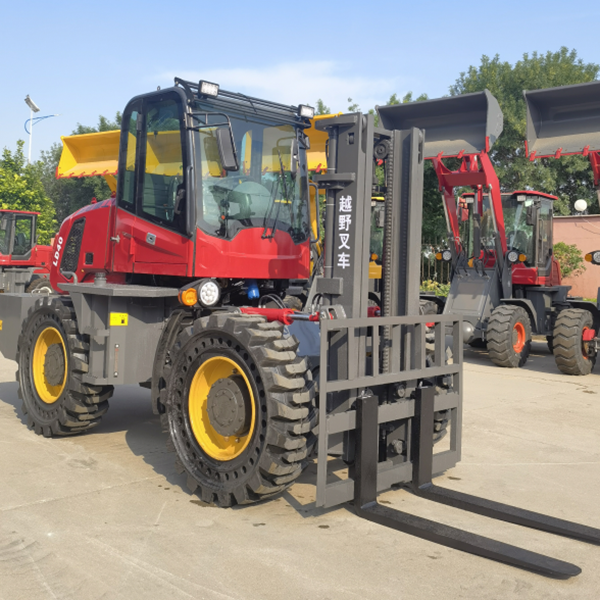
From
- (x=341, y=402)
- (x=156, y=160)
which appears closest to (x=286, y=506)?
(x=341, y=402)

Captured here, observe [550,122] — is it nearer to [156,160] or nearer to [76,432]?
[156,160]

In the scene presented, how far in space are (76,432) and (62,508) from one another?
72.1 inches

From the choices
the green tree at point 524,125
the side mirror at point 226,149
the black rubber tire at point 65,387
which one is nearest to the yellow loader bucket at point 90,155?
the black rubber tire at point 65,387

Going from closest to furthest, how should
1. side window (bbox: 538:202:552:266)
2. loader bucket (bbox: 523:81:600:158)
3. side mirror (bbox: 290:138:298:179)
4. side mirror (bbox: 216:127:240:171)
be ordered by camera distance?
side mirror (bbox: 216:127:240:171) < side mirror (bbox: 290:138:298:179) < loader bucket (bbox: 523:81:600:158) < side window (bbox: 538:202:552:266)

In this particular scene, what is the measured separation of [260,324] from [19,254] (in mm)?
17148

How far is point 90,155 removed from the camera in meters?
8.33

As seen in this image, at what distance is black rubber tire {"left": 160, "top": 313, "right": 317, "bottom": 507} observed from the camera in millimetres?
4105

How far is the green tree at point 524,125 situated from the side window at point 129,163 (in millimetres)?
24120

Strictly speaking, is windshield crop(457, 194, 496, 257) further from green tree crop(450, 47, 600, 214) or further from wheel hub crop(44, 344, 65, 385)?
green tree crop(450, 47, 600, 214)

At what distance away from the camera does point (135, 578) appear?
341cm

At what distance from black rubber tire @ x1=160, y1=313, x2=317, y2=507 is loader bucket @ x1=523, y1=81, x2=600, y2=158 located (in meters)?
7.20

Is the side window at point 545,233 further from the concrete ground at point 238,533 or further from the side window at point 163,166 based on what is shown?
the side window at point 163,166

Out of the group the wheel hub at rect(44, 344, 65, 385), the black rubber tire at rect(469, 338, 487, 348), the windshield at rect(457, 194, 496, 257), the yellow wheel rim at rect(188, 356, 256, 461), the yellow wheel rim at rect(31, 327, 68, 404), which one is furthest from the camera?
the black rubber tire at rect(469, 338, 487, 348)

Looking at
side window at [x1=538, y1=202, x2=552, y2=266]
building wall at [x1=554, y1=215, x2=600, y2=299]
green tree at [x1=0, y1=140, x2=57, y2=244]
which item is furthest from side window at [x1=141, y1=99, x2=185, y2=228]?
green tree at [x1=0, y1=140, x2=57, y2=244]
